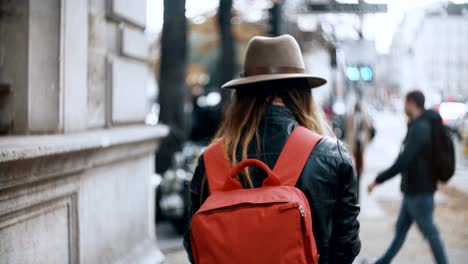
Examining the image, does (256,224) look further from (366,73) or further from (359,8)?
(366,73)

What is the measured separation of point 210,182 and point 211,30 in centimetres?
2659

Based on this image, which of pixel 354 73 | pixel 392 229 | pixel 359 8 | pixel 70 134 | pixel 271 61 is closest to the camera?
pixel 271 61

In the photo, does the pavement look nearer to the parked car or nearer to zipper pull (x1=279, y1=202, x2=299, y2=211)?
the parked car

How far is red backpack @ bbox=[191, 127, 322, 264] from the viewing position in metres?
2.41

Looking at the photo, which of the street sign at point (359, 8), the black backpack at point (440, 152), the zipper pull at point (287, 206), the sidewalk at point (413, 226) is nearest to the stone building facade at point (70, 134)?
the zipper pull at point (287, 206)

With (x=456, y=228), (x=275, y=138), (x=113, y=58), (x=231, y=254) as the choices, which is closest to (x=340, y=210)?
(x=275, y=138)

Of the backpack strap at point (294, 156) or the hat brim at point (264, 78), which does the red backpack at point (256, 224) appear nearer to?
the backpack strap at point (294, 156)

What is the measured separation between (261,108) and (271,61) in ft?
0.75

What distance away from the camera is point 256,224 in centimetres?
241

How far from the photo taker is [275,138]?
2.74 metres

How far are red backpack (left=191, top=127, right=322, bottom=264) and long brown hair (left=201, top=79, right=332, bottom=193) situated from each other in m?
0.29

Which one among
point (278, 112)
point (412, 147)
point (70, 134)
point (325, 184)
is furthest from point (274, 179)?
point (412, 147)

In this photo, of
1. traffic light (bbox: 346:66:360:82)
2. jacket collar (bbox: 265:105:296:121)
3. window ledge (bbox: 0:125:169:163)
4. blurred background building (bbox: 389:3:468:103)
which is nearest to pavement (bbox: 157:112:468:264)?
traffic light (bbox: 346:66:360:82)

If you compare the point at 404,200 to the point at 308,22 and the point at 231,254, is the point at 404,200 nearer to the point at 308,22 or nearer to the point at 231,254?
the point at 231,254
